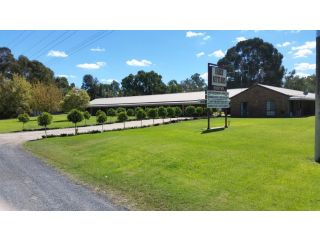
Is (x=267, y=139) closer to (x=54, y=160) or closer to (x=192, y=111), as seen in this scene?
(x=54, y=160)

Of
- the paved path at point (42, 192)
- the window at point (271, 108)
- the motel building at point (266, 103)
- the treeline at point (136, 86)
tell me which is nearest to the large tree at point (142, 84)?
the treeline at point (136, 86)

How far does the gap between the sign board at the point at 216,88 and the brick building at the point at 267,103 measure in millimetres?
17396

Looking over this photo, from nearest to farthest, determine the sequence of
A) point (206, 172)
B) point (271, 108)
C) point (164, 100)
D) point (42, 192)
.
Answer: point (42, 192) < point (206, 172) < point (271, 108) < point (164, 100)

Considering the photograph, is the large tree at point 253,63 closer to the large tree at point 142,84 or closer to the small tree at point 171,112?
the large tree at point 142,84

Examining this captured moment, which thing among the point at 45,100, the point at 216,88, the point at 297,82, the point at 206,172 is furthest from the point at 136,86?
the point at 206,172

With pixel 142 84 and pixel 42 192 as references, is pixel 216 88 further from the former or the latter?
pixel 142 84

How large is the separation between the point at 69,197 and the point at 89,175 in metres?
2.72

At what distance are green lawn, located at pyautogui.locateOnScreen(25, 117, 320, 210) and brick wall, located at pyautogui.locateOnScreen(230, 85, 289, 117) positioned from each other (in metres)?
25.5

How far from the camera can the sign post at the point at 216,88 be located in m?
23.6

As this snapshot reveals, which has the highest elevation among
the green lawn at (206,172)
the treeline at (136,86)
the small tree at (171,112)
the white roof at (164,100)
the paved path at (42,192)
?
the treeline at (136,86)

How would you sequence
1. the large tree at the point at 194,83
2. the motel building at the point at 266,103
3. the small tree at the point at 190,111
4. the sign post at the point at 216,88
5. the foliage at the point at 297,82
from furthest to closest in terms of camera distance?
the large tree at the point at 194,83
the foliage at the point at 297,82
the small tree at the point at 190,111
the motel building at the point at 266,103
the sign post at the point at 216,88

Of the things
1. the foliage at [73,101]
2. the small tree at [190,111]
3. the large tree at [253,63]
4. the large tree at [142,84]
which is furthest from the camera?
the large tree at [253,63]

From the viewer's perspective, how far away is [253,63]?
268 ft

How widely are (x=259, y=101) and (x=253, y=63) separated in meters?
41.8
